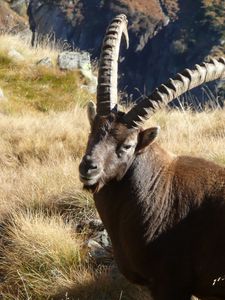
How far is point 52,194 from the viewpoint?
27.3 feet

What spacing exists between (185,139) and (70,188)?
2.94 m

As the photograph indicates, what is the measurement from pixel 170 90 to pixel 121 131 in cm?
60

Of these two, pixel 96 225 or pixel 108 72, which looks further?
pixel 96 225

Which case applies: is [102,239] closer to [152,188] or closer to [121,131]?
[152,188]

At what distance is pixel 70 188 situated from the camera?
27.2 feet

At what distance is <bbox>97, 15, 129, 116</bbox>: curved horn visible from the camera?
592cm

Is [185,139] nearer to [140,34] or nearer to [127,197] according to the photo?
[127,197]

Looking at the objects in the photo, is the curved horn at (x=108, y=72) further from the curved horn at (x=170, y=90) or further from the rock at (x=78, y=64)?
the rock at (x=78, y=64)

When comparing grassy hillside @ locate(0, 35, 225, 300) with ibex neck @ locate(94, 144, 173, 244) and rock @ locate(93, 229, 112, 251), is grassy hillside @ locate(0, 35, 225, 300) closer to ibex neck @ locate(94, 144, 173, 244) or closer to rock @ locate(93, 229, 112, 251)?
rock @ locate(93, 229, 112, 251)

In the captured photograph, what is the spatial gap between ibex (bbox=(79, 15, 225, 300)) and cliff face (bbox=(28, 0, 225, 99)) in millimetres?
116315

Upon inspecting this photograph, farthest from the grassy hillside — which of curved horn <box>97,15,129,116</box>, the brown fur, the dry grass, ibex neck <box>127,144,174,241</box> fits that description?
curved horn <box>97,15,129,116</box>

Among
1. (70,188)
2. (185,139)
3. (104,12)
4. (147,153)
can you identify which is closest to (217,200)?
(147,153)

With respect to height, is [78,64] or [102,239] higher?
[102,239]

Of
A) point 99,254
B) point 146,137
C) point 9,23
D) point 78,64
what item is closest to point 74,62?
point 78,64
